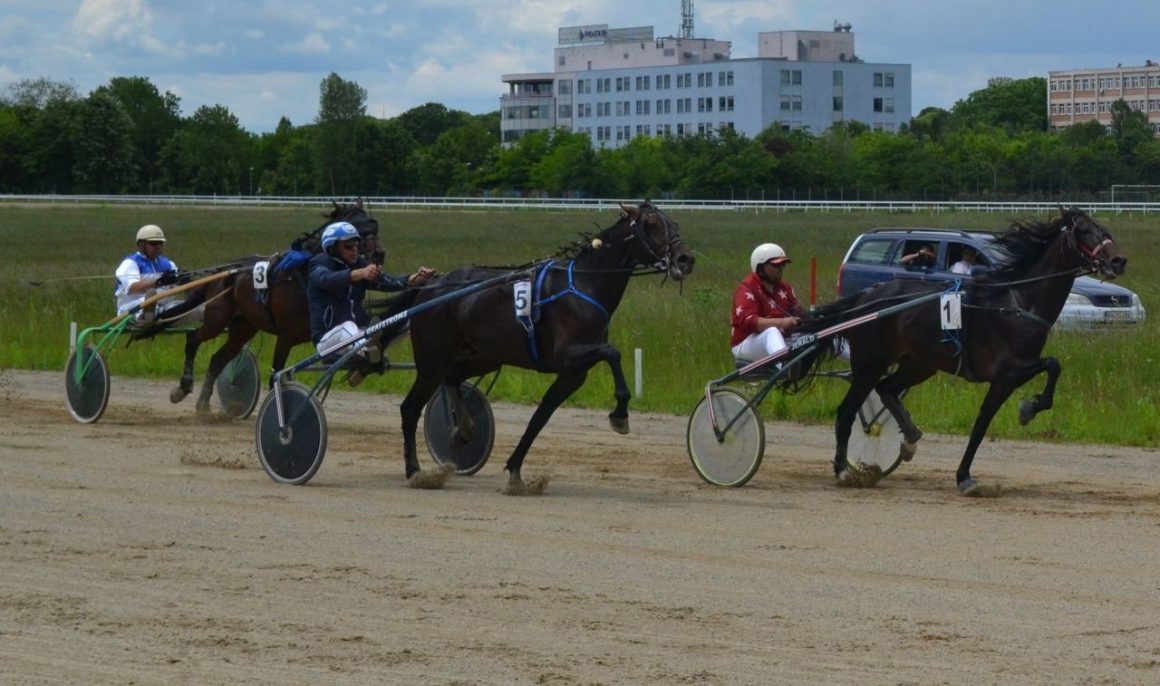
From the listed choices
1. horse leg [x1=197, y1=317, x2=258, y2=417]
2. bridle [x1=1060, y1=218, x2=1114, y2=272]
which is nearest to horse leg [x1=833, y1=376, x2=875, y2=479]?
bridle [x1=1060, y1=218, x2=1114, y2=272]

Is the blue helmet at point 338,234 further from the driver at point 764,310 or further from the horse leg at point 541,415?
the driver at point 764,310

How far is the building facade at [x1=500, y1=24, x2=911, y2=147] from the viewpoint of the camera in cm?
11788

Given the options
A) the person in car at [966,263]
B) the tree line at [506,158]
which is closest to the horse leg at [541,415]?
the person in car at [966,263]

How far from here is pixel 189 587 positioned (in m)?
7.88

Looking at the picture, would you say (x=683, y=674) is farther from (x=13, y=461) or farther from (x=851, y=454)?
(x=13, y=461)

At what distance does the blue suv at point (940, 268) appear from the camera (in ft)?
64.7

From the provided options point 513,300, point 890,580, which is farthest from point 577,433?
point 890,580

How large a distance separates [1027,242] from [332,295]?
446cm

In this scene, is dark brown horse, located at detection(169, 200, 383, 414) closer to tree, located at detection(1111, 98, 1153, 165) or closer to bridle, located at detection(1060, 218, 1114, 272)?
bridle, located at detection(1060, 218, 1114, 272)

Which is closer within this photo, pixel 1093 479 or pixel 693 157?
pixel 1093 479

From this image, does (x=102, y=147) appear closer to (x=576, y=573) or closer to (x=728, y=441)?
(x=728, y=441)

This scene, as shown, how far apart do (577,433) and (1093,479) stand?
4.39 meters

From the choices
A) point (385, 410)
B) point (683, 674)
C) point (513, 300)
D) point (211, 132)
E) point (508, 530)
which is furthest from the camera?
point (211, 132)

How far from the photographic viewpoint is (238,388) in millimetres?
15359
